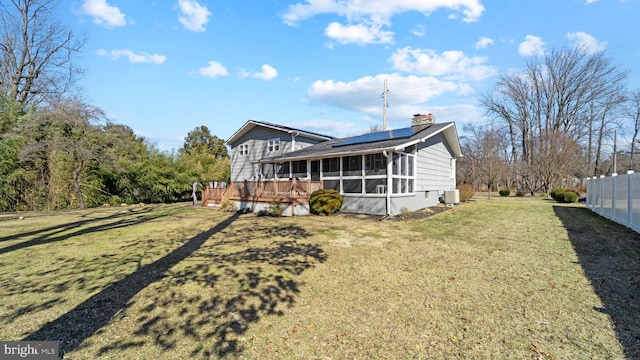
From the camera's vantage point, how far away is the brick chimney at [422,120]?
1613 centimetres

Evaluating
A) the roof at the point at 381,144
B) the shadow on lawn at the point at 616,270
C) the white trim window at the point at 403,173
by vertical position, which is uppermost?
the roof at the point at 381,144

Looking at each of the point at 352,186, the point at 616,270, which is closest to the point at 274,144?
the point at 352,186

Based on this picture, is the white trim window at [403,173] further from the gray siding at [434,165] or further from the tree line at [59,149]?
the tree line at [59,149]

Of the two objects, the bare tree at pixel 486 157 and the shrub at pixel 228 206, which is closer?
the shrub at pixel 228 206

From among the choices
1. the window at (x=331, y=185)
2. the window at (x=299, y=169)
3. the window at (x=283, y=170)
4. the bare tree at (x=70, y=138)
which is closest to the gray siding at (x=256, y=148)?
the window at (x=283, y=170)

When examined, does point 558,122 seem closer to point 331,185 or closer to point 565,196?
point 565,196

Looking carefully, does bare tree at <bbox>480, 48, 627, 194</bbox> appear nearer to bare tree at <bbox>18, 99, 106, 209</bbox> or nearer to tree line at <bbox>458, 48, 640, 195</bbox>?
tree line at <bbox>458, 48, 640, 195</bbox>

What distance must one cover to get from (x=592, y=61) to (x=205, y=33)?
38.4 meters

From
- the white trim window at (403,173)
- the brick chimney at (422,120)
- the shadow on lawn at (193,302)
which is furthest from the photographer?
the brick chimney at (422,120)

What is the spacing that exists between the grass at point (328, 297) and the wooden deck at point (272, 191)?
5157 millimetres

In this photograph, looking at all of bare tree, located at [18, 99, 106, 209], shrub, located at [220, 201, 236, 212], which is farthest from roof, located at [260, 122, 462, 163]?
bare tree, located at [18, 99, 106, 209]

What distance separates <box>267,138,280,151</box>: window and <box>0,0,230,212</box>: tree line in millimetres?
7239

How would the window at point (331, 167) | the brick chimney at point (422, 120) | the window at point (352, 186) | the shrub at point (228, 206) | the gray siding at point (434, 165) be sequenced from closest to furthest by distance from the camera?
the window at point (352, 186), the window at point (331, 167), the gray siding at point (434, 165), the shrub at point (228, 206), the brick chimney at point (422, 120)

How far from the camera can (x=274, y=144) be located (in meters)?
18.1
